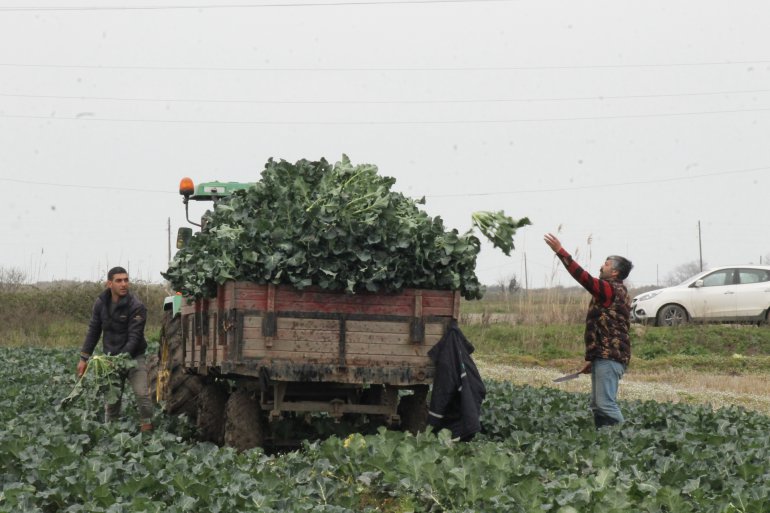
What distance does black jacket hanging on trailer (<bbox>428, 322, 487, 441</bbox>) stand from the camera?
33.1ft

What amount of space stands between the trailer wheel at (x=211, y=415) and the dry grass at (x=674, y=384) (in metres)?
6.80

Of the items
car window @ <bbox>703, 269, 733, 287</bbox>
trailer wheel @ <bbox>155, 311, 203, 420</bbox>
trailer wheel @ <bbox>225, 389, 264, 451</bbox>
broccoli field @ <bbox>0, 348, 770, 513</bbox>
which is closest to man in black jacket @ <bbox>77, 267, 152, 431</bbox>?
trailer wheel @ <bbox>155, 311, 203, 420</bbox>

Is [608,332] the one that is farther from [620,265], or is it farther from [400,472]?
[400,472]

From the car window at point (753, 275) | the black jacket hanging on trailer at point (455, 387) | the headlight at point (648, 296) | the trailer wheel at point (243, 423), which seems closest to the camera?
the black jacket hanging on trailer at point (455, 387)

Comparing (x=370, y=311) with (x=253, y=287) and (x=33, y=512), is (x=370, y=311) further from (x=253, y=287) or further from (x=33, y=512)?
(x=33, y=512)

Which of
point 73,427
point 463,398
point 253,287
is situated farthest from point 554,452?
point 73,427

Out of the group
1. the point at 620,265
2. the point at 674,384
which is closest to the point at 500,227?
the point at 620,265

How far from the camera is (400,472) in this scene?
8375 millimetres

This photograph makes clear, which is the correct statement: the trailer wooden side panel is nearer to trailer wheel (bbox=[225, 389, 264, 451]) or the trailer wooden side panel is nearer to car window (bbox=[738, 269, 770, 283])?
trailer wheel (bbox=[225, 389, 264, 451])

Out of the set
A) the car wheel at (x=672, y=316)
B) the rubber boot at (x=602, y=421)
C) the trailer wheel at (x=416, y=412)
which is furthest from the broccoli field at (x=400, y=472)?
the car wheel at (x=672, y=316)

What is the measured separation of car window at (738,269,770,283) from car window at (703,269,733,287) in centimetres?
21

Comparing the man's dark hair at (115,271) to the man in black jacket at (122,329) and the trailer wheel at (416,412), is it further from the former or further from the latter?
the trailer wheel at (416,412)

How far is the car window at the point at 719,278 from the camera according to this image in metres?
25.7

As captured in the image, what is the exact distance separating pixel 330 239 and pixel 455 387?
5.40 ft
